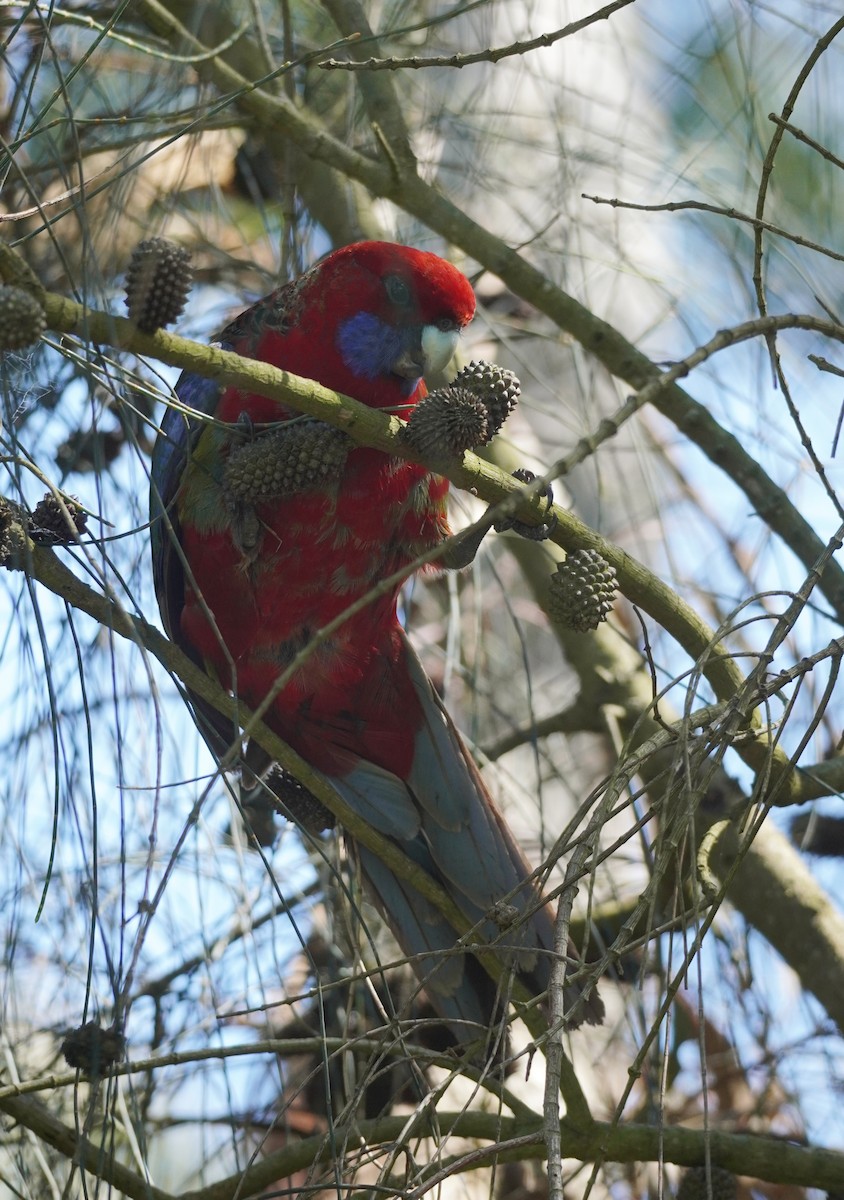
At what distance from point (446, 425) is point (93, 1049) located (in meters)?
0.81

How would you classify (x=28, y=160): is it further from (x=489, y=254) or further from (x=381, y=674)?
(x=381, y=674)

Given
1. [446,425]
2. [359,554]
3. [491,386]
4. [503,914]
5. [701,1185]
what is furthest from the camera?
[359,554]

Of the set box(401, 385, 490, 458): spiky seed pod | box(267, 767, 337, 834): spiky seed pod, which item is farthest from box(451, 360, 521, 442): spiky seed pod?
box(267, 767, 337, 834): spiky seed pod

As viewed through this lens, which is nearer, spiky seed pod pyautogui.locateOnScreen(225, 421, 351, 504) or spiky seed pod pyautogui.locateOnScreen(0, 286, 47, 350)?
spiky seed pod pyautogui.locateOnScreen(0, 286, 47, 350)

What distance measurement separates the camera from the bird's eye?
2.19 meters

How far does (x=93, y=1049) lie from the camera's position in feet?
4.16

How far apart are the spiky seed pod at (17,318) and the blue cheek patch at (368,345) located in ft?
3.44

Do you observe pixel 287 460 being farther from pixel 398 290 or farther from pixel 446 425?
pixel 398 290

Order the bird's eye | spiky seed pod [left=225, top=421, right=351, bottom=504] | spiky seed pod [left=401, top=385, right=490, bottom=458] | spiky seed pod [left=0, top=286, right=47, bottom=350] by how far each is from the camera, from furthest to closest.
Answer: the bird's eye → spiky seed pod [left=225, top=421, right=351, bottom=504] → spiky seed pod [left=401, top=385, right=490, bottom=458] → spiky seed pod [left=0, top=286, right=47, bottom=350]

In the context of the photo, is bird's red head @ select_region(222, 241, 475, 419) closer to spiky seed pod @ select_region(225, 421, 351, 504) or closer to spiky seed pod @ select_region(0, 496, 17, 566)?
spiky seed pod @ select_region(225, 421, 351, 504)

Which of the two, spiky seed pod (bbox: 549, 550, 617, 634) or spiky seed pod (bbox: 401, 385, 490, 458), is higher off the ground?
spiky seed pod (bbox: 401, 385, 490, 458)

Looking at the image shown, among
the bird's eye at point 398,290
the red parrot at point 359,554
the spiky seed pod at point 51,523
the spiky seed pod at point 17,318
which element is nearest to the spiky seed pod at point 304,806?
the red parrot at point 359,554

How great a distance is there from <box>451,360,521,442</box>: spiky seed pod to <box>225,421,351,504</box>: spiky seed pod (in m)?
0.23

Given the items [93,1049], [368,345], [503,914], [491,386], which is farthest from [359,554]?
[93,1049]
